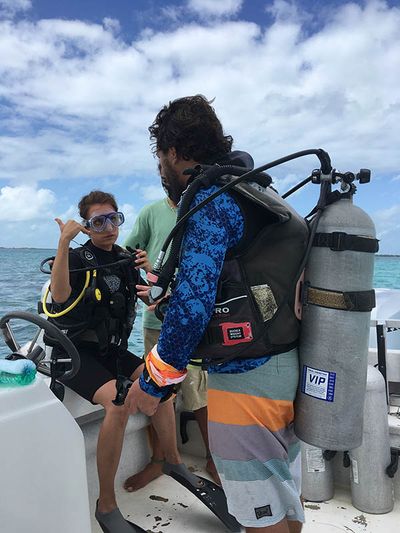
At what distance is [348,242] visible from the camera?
4.75ft

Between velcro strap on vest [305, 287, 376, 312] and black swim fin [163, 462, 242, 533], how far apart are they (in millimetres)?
1414

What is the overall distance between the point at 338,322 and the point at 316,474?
5.04ft

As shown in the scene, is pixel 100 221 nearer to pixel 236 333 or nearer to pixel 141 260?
pixel 141 260

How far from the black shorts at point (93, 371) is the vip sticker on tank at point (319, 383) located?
115 centimetres

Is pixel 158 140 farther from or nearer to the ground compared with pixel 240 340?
farther from the ground

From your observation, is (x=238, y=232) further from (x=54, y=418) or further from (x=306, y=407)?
(x=54, y=418)

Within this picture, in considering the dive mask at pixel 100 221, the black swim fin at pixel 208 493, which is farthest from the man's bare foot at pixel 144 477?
the dive mask at pixel 100 221

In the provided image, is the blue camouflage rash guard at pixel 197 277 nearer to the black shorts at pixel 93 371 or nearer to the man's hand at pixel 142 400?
the man's hand at pixel 142 400

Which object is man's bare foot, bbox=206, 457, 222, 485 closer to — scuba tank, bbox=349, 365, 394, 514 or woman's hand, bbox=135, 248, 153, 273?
scuba tank, bbox=349, 365, 394, 514

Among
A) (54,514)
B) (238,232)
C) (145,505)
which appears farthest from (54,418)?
(145,505)

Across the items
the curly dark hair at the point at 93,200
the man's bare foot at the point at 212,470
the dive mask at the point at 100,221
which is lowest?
the man's bare foot at the point at 212,470

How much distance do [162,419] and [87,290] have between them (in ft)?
2.68

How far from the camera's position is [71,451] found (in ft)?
4.71

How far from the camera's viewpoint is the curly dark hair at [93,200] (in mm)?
2682
